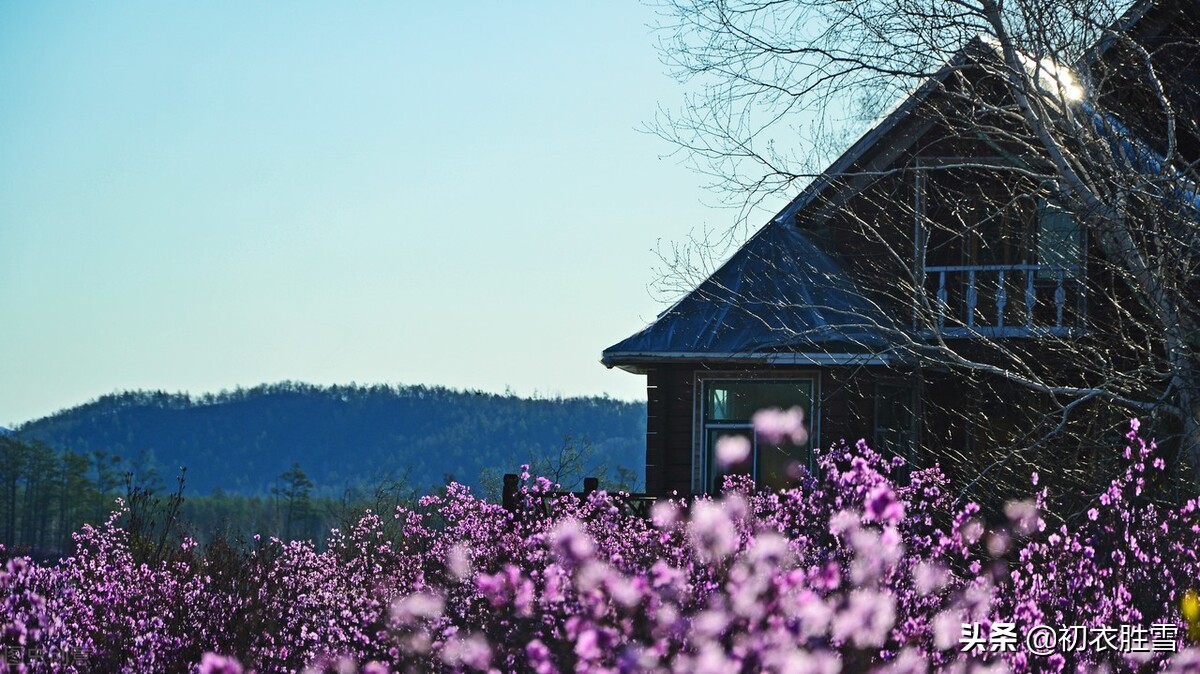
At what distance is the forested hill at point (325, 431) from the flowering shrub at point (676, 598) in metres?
119

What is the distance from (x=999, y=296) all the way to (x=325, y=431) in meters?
150

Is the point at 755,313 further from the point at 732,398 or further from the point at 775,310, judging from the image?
the point at 732,398

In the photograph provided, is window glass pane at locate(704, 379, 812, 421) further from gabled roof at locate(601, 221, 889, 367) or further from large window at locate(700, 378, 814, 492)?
gabled roof at locate(601, 221, 889, 367)

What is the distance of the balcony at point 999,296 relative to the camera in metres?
13.6

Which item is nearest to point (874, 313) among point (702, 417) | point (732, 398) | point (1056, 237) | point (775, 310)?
point (775, 310)

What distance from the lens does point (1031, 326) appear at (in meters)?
11.4

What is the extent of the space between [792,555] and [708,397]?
31.7 ft

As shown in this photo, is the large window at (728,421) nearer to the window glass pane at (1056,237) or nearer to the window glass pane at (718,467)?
the window glass pane at (718,467)

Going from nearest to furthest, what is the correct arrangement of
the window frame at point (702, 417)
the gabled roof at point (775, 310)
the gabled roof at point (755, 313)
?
the gabled roof at point (775, 310)
the gabled roof at point (755, 313)
the window frame at point (702, 417)

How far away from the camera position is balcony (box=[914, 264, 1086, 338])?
44.5ft

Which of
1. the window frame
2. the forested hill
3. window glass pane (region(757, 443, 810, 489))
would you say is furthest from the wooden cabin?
the forested hill

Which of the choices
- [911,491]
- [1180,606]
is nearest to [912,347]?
[911,491]

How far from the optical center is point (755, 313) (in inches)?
606

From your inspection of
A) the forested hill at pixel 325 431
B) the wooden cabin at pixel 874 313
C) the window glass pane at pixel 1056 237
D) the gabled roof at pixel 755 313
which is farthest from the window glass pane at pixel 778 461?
the forested hill at pixel 325 431
